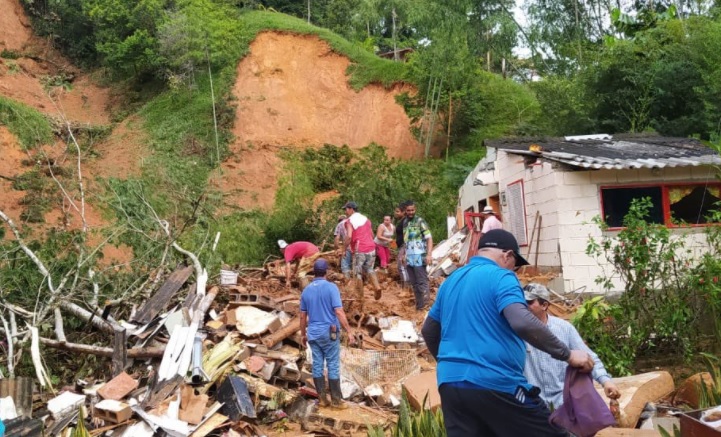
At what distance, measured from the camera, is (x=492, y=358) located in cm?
337

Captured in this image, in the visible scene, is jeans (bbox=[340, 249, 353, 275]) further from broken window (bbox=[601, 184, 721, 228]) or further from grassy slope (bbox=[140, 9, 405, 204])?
grassy slope (bbox=[140, 9, 405, 204])

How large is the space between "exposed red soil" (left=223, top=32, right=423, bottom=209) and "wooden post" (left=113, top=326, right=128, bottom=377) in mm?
20276

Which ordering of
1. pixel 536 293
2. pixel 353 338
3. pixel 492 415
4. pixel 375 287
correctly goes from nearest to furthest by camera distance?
pixel 492 415
pixel 536 293
pixel 353 338
pixel 375 287

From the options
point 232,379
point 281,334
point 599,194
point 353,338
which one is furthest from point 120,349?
point 599,194

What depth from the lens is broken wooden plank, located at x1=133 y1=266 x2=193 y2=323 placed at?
8.89m

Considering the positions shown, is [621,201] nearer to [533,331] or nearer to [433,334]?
[433,334]

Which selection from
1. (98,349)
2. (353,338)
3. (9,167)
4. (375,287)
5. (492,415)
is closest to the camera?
(492,415)

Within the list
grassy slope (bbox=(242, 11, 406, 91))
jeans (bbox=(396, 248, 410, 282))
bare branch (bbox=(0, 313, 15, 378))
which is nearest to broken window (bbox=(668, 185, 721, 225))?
jeans (bbox=(396, 248, 410, 282))

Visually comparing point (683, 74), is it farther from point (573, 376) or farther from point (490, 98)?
point (573, 376)

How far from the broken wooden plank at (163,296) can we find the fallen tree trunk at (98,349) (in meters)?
0.77

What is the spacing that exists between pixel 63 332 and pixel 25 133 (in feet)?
60.0

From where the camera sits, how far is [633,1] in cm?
3120

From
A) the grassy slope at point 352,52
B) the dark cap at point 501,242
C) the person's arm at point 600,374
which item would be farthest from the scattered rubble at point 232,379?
the grassy slope at point 352,52

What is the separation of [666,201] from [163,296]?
877 centimetres
